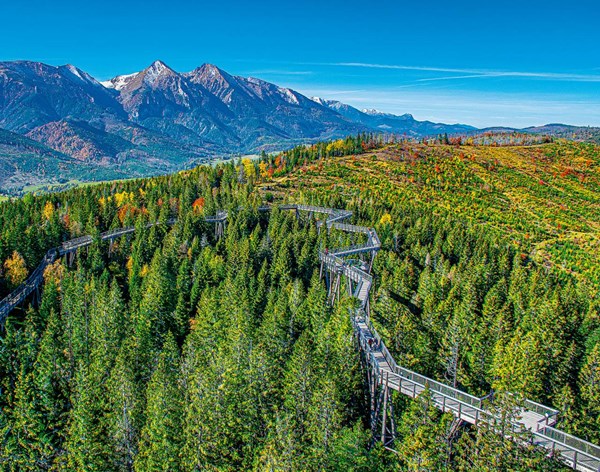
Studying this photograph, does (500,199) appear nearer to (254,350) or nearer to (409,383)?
(409,383)

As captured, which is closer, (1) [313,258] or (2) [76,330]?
(2) [76,330]

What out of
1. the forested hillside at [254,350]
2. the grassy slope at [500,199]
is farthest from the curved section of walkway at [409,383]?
the grassy slope at [500,199]

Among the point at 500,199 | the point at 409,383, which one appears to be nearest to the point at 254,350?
the point at 409,383

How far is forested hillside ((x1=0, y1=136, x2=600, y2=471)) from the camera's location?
3350 cm

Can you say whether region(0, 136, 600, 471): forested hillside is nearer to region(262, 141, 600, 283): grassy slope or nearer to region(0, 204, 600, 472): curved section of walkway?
region(0, 204, 600, 472): curved section of walkway

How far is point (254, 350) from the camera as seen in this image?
4225 cm

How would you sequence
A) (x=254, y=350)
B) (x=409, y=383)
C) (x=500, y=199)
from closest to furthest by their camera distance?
(x=409, y=383) → (x=254, y=350) → (x=500, y=199)

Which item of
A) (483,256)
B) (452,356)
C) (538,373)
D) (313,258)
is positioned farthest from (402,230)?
(538,373)

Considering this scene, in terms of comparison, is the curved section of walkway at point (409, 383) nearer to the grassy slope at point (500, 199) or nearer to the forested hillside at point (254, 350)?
the forested hillside at point (254, 350)

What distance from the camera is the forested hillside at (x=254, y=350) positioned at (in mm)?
33500

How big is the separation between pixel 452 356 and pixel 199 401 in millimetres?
26339

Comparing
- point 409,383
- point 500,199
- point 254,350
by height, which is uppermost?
point 409,383

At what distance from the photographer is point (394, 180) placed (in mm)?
182250

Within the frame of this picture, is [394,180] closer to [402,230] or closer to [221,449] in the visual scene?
[402,230]
